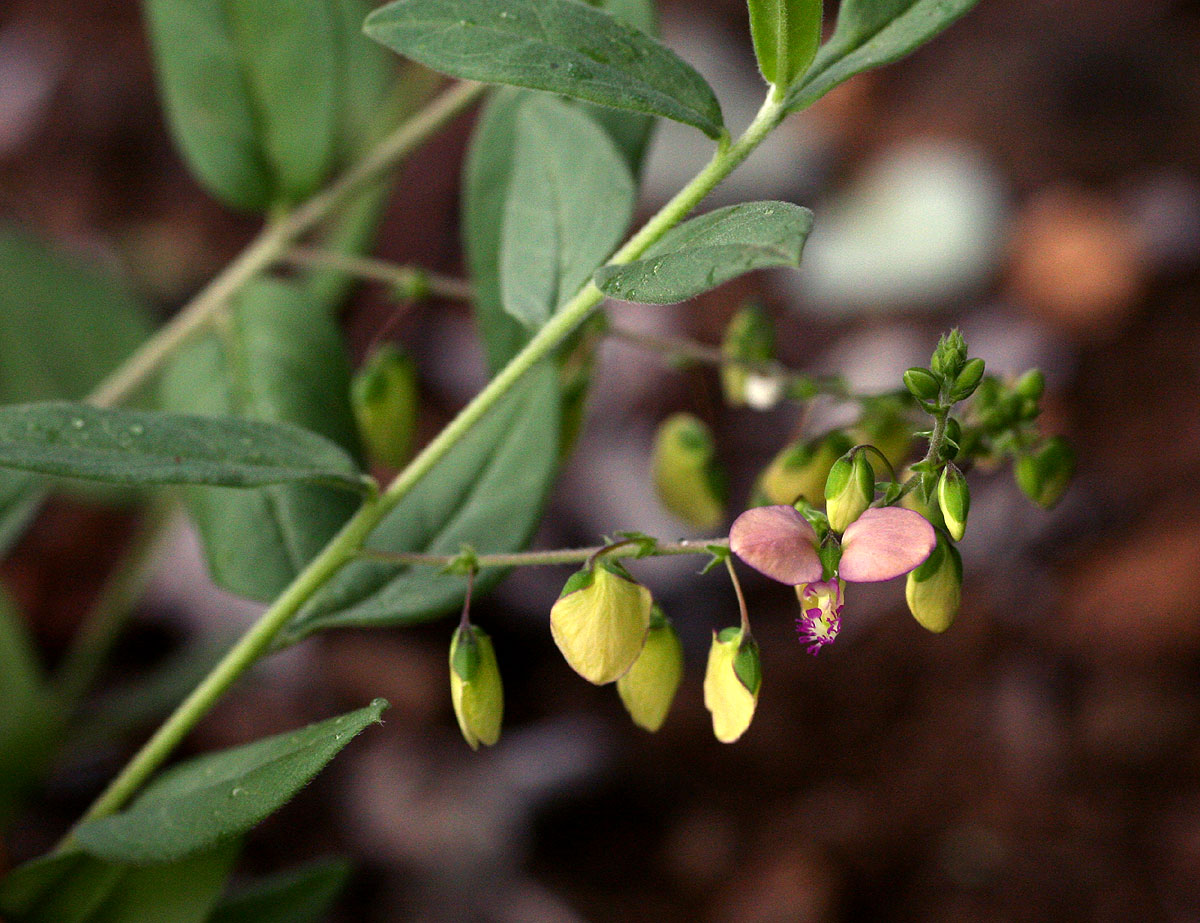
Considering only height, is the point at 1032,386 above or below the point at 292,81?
below

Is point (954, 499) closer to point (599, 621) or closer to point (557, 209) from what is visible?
point (599, 621)

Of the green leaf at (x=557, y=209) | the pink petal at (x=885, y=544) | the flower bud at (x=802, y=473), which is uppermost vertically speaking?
the green leaf at (x=557, y=209)

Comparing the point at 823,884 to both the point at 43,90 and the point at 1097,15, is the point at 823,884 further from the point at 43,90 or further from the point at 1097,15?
the point at 43,90

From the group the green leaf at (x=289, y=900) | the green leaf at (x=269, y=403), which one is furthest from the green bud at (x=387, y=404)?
the green leaf at (x=289, y=900)

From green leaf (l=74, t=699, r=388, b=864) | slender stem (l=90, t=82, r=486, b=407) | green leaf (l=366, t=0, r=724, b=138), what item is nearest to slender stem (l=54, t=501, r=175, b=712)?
slender stem (l=90, t=82, r=486, b=407)

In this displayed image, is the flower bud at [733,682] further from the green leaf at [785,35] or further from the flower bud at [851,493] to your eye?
the green leaf at [785,35]

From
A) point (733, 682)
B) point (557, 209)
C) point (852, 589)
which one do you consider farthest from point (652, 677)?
point (852, 589)
